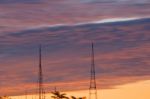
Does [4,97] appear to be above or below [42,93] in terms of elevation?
above

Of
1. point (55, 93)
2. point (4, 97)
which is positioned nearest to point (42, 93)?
point (55, 93)

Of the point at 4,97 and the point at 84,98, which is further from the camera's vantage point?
the point at 4,97

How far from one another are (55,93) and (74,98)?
3583 mm

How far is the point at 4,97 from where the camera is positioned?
176000mm

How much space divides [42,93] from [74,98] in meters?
5.27

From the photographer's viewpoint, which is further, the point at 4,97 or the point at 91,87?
the point at 4,97

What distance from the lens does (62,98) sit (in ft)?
430

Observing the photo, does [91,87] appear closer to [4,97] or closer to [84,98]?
[84,98]

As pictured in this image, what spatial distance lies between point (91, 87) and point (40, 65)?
9897 millimetres

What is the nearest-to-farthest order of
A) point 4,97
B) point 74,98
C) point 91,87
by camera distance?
point 91,87 < point 74,98 < point 4,97

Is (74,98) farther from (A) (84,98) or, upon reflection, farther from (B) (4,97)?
(B) (4,97)

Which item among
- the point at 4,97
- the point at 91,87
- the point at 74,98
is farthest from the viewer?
the point at 4,97

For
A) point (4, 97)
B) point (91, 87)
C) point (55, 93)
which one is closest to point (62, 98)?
point (55, 93)

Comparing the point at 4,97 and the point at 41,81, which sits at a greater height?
the point at 4,97
